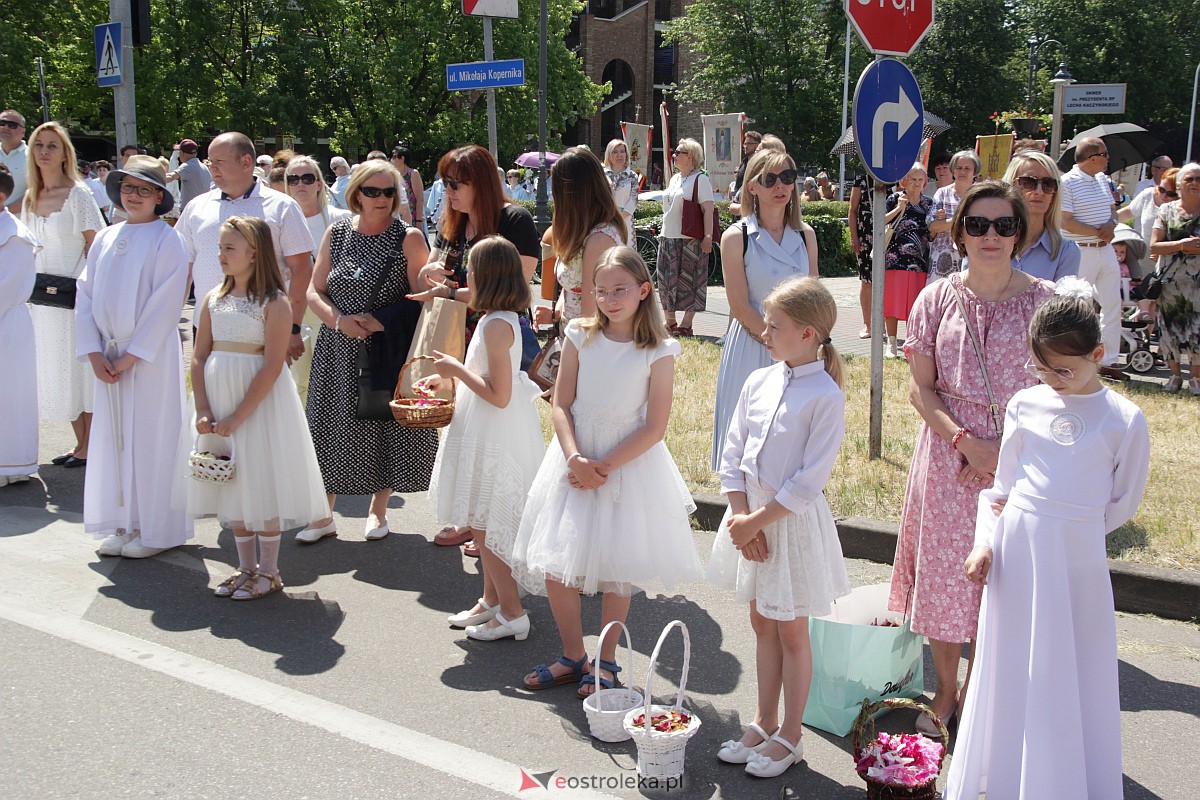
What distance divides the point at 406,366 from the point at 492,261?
0.83 metres

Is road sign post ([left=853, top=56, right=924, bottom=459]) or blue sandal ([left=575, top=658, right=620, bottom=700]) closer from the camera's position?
blue sandal ([left=575, top=658, right=620, bottom=700])

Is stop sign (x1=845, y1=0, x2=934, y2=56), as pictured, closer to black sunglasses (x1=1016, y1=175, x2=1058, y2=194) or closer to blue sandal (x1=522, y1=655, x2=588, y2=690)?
black sunglasses (x1=1016, y1=175, x2=1058, y2=194)

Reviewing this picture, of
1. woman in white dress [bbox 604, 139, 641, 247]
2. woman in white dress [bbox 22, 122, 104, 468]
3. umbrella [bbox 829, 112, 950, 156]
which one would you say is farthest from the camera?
umbrella [bbox 829, 112, 950, 156]

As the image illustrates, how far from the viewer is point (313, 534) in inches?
239

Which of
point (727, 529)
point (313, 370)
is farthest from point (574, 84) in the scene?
point (727, 529)

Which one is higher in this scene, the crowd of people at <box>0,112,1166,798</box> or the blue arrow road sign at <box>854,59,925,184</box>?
the blue arrow road sign at <box>854,59,925,184</box>

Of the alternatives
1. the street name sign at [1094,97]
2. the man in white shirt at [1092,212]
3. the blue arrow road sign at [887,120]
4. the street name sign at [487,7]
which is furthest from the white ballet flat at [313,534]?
the street name sign at [1094,97]

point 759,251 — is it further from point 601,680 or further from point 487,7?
point 487,7

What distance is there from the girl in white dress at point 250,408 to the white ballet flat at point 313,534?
0.75 m

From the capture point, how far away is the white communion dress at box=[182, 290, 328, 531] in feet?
16.9

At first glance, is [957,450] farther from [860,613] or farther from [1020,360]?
[860,613]

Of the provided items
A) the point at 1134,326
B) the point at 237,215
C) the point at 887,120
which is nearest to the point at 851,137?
the point at 1134,326

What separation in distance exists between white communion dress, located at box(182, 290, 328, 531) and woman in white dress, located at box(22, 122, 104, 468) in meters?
2.45

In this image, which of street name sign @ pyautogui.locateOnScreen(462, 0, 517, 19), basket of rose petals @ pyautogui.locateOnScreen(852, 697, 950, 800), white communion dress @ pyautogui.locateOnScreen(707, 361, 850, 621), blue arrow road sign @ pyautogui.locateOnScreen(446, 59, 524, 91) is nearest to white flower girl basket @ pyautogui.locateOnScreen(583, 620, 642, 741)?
white communion dress @ pyautogui.locateOnScreen(707, 361, 850, 621)
